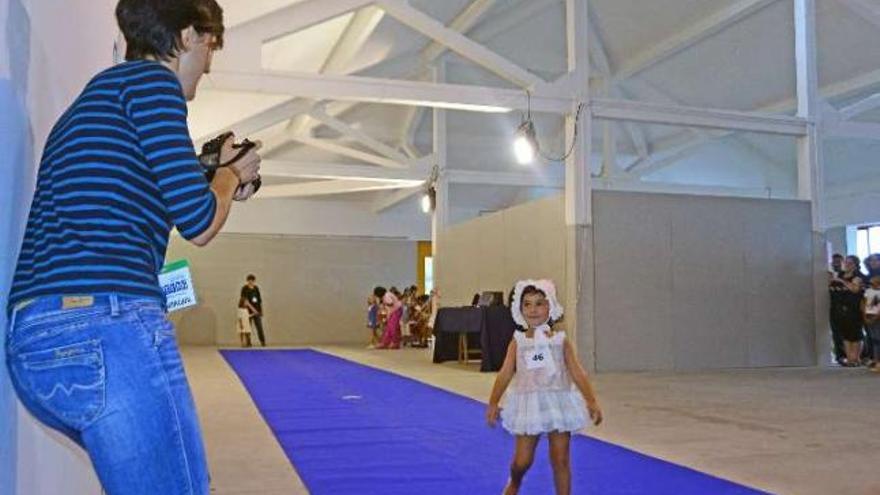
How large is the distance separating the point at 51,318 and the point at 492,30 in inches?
443

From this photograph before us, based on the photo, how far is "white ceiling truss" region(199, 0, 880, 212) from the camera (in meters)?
7.82

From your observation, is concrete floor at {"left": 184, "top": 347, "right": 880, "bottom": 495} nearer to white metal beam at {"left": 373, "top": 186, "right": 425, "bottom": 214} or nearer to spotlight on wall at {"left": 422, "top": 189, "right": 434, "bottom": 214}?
spotlight on wall at {"left": 422, "top": 189, "right": 434, "bottom": 214}

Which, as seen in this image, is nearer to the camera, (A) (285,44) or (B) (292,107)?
(A) (285,44)

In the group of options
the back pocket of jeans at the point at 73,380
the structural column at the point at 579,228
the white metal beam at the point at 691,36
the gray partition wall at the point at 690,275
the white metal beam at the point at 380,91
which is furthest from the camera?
the white metal beam at the point at 691,36

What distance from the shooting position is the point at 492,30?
38.4ft

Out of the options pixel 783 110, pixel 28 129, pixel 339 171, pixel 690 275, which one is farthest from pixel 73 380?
pixel 783 110

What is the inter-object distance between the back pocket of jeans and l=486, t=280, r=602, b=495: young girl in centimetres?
200

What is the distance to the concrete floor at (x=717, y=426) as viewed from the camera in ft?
11.2

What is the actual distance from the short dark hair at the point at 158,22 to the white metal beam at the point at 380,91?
6678 millimetres

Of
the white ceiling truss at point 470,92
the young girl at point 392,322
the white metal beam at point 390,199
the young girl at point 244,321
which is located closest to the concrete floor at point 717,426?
the white ceiling truss at point 470,92

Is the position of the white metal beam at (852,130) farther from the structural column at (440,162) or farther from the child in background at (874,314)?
the structural column at (440,162)

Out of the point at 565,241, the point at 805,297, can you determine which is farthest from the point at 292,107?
the point at 805,297

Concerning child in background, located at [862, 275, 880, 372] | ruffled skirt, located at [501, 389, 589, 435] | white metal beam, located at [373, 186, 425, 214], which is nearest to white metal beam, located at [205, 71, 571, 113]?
child in background, located at [862, 275, 880, 372]

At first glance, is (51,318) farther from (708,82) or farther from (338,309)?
(338,309)
